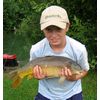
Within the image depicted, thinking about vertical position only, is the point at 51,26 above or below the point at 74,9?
below

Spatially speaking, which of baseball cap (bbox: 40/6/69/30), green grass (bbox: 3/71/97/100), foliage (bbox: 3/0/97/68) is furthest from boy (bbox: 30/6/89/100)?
foliage (bbox: 3/0/97/68)

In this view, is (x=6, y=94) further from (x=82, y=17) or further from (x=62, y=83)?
(x=62, y=83)

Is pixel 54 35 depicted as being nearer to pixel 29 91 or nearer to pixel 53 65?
pixel 53 65

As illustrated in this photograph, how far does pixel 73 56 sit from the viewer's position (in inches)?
71.6

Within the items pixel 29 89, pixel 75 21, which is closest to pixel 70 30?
pixel 75 21

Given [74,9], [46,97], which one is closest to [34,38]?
[74,9]

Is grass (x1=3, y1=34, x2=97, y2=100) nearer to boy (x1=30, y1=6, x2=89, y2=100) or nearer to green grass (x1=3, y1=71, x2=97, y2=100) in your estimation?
green grass (x1=3, y1=71, x2=97, y2=100)

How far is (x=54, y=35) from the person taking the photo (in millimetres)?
1741

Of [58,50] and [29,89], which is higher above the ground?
[58,50]

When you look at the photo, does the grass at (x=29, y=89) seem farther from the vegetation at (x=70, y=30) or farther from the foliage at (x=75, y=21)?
the foliage at (x=75, y=21)

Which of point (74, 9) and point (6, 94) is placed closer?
point (6, 94)

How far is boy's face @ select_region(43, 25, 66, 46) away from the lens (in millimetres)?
1742

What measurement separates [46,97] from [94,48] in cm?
243

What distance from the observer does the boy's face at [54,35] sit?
1.74m
